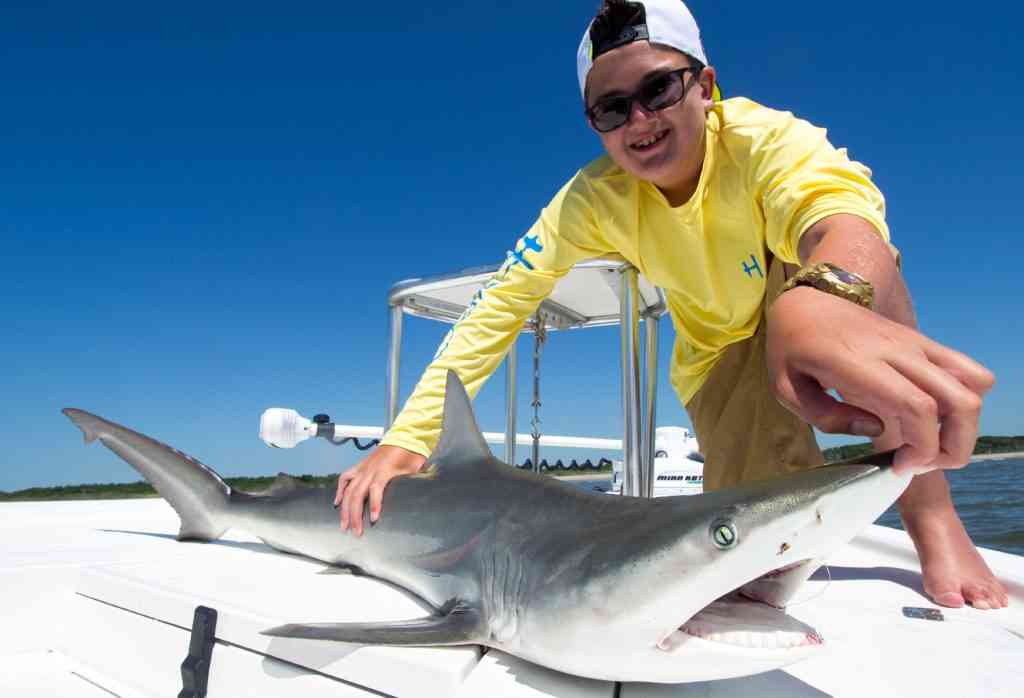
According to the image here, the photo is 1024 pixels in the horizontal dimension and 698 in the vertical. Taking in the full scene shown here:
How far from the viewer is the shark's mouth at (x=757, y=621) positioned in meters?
1.06

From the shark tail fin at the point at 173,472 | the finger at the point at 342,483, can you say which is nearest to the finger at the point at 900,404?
the finger at the point at 342,483

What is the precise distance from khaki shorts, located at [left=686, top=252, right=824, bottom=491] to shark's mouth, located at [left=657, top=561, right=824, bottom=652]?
→ 1533 millimetres

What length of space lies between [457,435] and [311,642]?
0.82m

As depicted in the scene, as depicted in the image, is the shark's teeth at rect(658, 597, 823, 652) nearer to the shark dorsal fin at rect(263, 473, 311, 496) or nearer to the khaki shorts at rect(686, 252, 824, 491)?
the khaki shorts at rect(686, 252, 824, 491)

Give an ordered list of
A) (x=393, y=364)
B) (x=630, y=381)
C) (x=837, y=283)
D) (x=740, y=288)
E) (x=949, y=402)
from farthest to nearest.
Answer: (x=393, y=364), (x=630, y=381), (x=740, y=288), (x=837, y=283), (x=949, y=402)

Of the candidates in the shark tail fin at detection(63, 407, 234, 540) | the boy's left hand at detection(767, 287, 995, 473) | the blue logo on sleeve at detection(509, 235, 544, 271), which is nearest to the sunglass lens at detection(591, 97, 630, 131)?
the blue logo on sleeve at detection(509, 235, 544, 271)

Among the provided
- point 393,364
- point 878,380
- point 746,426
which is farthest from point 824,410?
point 393,364

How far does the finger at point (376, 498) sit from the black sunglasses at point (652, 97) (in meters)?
1.50

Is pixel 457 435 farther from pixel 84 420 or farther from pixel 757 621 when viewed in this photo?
pixel 84 420

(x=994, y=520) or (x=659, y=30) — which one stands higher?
(x=659, y=30)

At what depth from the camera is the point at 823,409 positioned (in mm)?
922

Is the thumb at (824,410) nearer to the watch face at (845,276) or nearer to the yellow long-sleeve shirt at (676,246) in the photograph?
the watch face at (845,276)

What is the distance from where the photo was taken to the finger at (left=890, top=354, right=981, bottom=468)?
2.64ft

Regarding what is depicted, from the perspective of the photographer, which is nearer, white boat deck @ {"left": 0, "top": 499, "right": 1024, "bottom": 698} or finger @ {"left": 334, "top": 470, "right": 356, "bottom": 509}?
white boat deck @ {"left": 0, "top": 499, "right": 1024, "bottom": 698}
